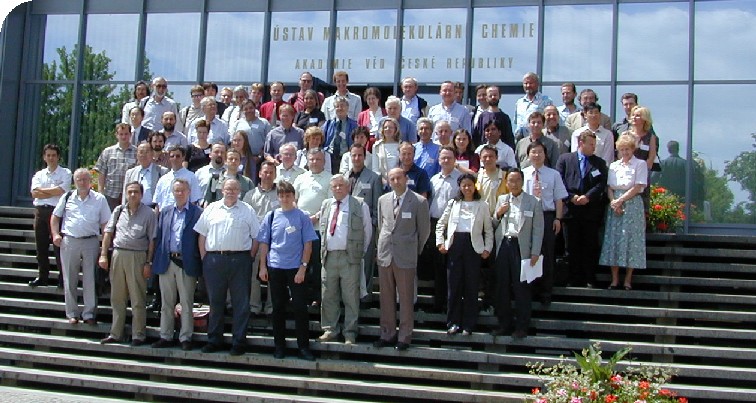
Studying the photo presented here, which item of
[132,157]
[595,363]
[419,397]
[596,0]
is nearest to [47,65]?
[132,157]

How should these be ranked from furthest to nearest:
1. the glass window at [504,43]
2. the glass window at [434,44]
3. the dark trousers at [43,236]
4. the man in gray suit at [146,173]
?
1. the glass window at [434,44]
2. the glass window at [504,43]
3. the dark trousers at [43,236]
4. the man in gray suit at [146,173]

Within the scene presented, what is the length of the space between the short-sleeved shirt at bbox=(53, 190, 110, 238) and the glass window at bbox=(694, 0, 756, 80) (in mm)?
9012

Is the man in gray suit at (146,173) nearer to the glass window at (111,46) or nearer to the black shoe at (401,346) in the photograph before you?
the black shoe at (401,346)

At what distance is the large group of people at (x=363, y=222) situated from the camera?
32.1 ft

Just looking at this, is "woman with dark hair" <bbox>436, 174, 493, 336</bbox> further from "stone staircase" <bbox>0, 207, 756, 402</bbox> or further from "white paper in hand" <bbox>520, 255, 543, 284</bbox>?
"white paper in hand" <bbox>520, 255, 543, 284</bbox>

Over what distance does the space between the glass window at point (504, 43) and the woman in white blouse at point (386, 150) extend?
4.39 m

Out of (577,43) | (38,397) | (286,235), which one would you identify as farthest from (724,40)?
(38,397)

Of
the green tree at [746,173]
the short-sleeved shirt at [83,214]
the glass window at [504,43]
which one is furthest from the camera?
the glass window at [504,43]

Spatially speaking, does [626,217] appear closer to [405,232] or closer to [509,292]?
[509,292]

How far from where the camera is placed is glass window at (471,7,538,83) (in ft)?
48.3

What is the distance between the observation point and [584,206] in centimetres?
1018

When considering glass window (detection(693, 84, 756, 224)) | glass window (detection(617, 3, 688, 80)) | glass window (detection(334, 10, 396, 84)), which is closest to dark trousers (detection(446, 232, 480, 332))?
glass window (detection(693, 84, 756, 224))

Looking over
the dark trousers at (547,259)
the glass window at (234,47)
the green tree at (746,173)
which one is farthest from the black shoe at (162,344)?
the green tree at (746,173)

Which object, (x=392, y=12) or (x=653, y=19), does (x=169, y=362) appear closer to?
(x=392, y=12)
